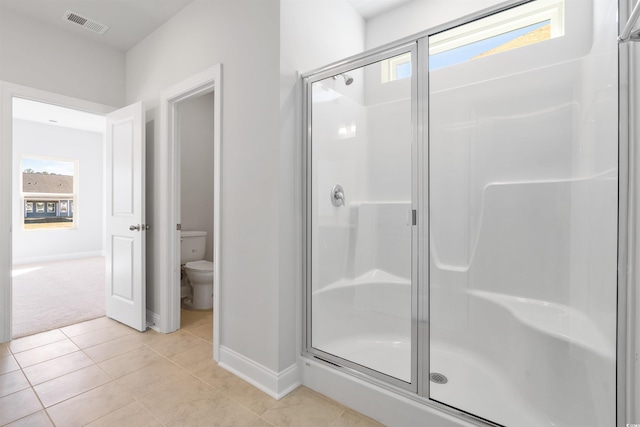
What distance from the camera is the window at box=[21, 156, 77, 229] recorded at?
5805mm

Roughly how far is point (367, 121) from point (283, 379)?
206 centimetres

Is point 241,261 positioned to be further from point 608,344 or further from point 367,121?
point 608,344

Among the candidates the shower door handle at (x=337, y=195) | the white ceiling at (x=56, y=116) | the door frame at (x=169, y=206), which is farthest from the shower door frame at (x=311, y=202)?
the white ceiling at (x=56, y=116)

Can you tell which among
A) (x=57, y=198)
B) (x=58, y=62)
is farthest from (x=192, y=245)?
(x=57, y=198)

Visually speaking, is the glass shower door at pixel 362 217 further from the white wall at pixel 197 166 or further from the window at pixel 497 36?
the white wall at pixel 197 166

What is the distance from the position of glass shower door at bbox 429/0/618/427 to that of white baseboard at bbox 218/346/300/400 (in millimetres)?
851

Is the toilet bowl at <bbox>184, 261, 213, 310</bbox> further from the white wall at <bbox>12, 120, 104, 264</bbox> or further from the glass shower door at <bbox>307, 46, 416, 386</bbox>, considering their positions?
the white wall at <bbox>12, 120, 104, 264</bbox>

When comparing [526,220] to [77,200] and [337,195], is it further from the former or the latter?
[77,200]

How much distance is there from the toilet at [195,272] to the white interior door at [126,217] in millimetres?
587

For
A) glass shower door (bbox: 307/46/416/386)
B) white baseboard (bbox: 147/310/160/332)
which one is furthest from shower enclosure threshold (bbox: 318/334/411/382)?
white baseboard (bbox: 147/310/160/332)

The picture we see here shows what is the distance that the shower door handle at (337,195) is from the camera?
2280 mm

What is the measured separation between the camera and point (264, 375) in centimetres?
187

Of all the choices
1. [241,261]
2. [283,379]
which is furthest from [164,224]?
[283,379]

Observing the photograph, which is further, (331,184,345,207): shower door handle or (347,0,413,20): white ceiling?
(347,0,413,20): white ceiling
